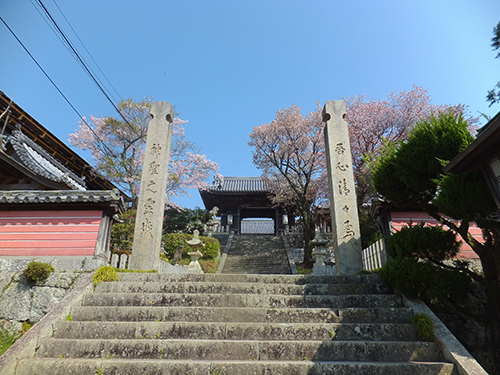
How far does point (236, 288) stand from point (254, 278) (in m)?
0.49

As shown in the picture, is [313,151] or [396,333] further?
[313,151]

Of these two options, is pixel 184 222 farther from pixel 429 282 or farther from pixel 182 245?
pixel 429 282

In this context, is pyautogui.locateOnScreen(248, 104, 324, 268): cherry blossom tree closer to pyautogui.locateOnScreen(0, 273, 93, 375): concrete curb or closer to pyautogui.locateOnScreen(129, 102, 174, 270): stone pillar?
pyautogui.locateOnScreen(129, 102, 174, 270): stone pillar

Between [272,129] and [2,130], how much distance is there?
1405cm

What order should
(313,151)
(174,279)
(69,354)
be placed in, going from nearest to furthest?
(69,354) < (174,279) < (313,151)

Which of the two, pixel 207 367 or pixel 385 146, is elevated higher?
pixel 385 146

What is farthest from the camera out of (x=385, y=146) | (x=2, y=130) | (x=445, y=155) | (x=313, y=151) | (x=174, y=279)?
(x=313, y=151)

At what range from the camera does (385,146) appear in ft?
20.9

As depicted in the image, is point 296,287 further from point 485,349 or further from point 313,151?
point 313,151

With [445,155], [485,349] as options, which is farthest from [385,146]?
[485,349]

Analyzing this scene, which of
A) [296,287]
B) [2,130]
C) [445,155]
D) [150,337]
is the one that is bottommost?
[150,337]

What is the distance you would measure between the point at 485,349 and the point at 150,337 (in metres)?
5.42

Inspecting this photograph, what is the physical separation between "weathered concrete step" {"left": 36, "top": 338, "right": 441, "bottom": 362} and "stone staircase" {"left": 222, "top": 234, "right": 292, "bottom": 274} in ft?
41.2

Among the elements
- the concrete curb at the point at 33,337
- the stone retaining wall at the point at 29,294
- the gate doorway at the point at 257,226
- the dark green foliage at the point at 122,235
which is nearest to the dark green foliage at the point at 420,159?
the concrete curb at the point at 33,337
